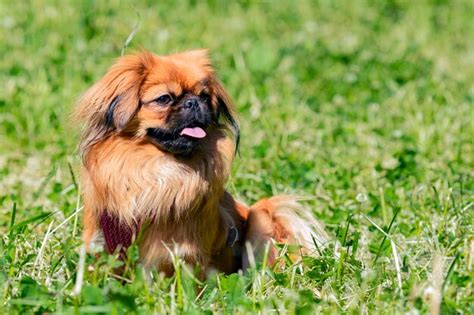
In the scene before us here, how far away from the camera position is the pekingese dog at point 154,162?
4168 mm

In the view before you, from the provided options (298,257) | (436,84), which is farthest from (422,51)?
(298,257)

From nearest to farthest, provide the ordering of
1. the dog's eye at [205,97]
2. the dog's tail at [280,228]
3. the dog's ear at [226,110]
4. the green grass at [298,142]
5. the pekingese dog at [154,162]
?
1. the green grass at [298,142]
2. the pekingese dog at [154,162]
3. the dog's eye at [205,97]
4. the dog's ear at [226,110]
5. the dog's tail at [280,228]

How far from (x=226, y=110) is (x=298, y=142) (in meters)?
1.87

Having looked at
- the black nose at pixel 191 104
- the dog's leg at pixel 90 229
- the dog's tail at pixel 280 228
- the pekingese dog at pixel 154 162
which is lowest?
the dog's tail at pixel 280 228

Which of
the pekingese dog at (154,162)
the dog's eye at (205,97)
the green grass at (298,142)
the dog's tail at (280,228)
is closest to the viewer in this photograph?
the green grass at (298,142)

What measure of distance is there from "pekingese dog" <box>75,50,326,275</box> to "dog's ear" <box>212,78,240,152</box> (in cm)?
10

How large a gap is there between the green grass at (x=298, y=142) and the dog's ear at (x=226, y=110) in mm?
682

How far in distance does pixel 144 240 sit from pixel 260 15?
560cm

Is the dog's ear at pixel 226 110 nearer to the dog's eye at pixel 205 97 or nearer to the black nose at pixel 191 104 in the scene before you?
the dog's eye at pixel 205 97

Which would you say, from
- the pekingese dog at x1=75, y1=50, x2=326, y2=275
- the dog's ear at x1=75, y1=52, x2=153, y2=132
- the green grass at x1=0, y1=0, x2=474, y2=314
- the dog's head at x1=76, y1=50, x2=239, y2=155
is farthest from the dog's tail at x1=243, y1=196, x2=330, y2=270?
the dog's ear at x1=75, y1=52, x2=153, y2=132

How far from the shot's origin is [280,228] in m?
4.82

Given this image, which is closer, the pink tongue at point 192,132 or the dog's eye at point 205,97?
the pink tongue at point 192,132

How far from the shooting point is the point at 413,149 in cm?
612

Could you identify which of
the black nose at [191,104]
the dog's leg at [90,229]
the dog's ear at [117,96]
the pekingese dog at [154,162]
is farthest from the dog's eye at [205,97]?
the dog's leg at [90,229]
